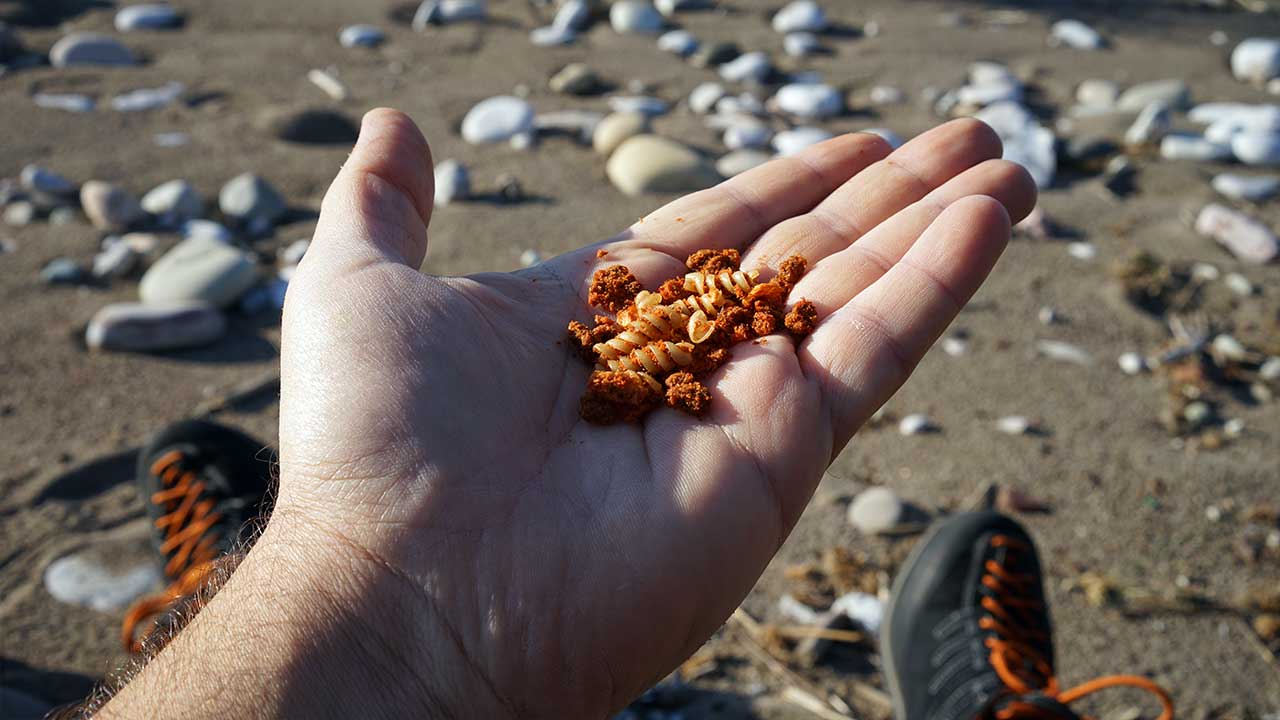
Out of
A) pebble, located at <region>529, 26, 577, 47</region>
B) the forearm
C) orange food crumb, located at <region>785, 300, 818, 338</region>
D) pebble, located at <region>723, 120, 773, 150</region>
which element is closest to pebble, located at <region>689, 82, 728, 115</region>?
pebble, located at <region>723, 120, 773, 150</region>

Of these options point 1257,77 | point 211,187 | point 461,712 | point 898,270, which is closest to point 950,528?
point 898,270

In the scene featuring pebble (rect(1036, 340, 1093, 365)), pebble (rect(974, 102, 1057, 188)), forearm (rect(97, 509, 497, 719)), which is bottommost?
pebble (rect(1036, 340, 1093, 365))

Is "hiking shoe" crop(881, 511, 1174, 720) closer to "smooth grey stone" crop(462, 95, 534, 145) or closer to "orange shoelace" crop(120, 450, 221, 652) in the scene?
"orange shoelace" crop(120, 450, 221, 652)

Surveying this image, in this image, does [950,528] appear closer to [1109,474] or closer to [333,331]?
[1109,474]

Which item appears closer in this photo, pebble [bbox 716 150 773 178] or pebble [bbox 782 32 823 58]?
pebble [bbox 716 150 773 178]

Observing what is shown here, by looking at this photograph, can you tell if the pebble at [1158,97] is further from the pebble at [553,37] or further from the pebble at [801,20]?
the pebble at [553,37]

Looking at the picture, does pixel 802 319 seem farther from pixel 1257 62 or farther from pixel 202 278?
pixel 1257 62

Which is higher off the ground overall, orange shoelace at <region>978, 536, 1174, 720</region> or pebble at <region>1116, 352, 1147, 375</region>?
orange shoelace at <region>978, 536, 1174, 720</region>
